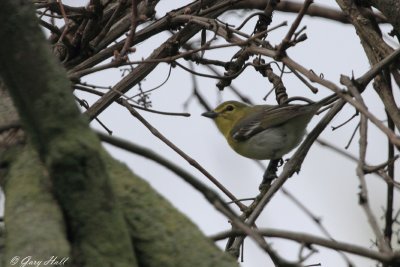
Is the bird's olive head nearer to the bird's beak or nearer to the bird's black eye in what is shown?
the bird's black eye

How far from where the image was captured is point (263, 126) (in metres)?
6.27

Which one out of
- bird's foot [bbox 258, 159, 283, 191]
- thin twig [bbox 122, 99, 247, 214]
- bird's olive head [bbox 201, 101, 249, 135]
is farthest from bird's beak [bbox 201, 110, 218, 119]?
thin twig [bbox 122, 99, 247, 214]

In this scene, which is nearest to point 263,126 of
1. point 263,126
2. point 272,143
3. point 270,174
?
point 263,126

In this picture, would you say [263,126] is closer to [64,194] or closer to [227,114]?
[227,114]

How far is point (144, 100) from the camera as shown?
13.7 feet

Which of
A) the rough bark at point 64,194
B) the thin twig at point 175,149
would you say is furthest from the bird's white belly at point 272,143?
the rough bark at point 64,194

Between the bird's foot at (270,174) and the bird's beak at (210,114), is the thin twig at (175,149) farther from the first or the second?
the bird's beak at (210,114)

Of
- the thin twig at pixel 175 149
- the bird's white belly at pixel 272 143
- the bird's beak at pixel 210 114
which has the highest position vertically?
the bird's beak at pixel 210 114

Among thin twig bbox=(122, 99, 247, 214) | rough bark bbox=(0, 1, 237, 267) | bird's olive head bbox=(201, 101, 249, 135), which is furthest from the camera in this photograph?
bird's olive head bbox=(201, 101, 249, 135)

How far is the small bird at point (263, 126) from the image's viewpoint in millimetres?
5678

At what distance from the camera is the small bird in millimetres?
5678

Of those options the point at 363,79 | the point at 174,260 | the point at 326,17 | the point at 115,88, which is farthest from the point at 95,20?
the point at 174,260

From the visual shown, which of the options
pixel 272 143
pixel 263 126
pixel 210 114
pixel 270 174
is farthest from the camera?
pixel 210 114

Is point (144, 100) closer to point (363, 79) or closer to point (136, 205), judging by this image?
point (363, 79)
